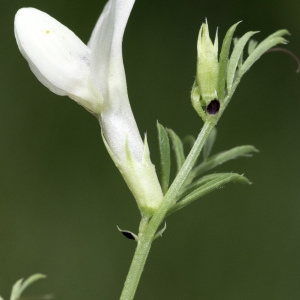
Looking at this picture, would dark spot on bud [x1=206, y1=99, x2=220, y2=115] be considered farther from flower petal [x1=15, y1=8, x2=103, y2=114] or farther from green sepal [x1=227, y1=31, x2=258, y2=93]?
flower petal [x1=15, y1=8, x2=103, y2=114]

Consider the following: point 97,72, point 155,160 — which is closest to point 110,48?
point 97,72

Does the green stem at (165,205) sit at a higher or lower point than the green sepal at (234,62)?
lower

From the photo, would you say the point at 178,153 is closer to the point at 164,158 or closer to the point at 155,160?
the point at 164,158

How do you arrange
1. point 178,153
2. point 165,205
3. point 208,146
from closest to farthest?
point 165,205 → point 178,153 → point 208,146

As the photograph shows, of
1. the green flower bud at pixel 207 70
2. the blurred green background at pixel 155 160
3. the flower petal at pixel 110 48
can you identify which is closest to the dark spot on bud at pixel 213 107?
the green flower bud at pixel 207 70

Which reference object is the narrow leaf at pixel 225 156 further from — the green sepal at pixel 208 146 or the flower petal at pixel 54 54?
the flower petal at pixel 54 54

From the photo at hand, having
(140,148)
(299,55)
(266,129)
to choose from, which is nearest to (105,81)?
(140,148)

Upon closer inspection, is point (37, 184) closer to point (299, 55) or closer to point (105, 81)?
point (299, 55)
